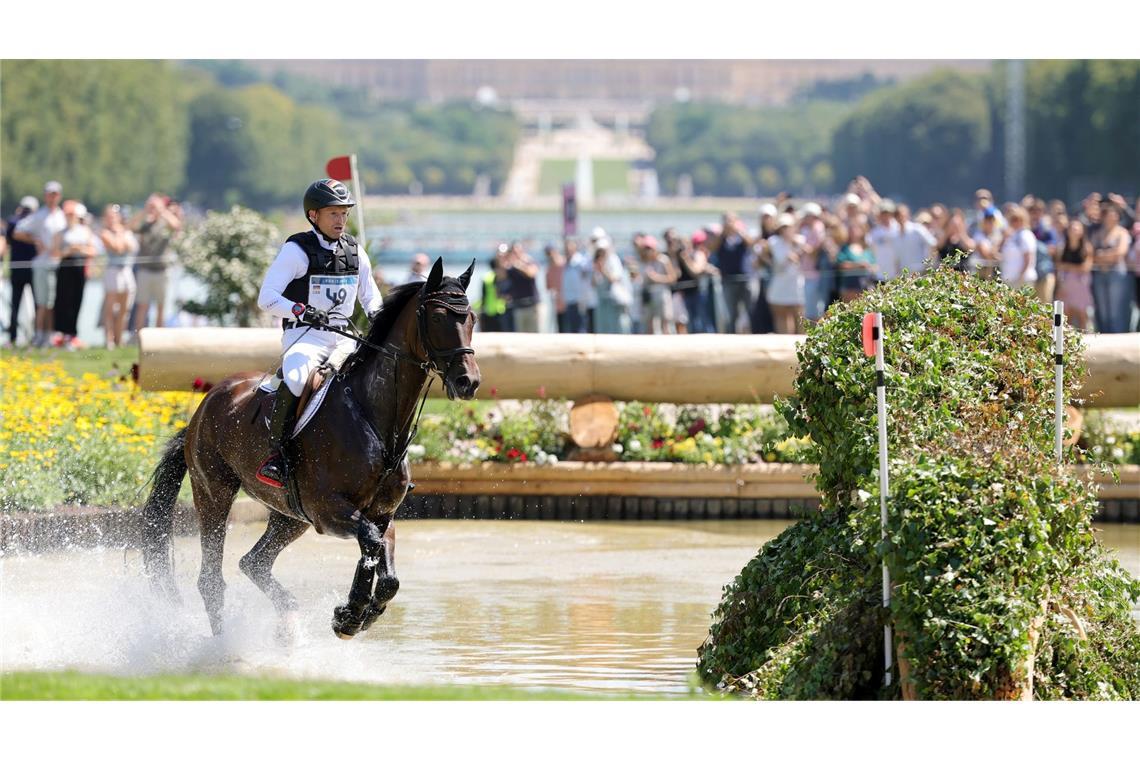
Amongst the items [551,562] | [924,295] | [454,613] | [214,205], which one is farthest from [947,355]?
[214,205]

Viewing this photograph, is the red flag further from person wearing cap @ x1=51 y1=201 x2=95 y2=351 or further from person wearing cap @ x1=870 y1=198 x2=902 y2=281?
person wearing cap @ x1=870 y1=198 x2=902 y2=281

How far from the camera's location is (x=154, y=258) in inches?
916

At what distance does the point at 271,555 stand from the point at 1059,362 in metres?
4.31

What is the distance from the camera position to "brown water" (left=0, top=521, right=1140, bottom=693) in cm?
976

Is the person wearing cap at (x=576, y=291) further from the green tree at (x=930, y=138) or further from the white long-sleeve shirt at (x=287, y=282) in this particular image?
the green tree at (x=930, y=138)

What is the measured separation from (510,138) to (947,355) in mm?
180715

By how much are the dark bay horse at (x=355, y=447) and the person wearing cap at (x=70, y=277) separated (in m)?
11.8

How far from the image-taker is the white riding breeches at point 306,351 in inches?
388

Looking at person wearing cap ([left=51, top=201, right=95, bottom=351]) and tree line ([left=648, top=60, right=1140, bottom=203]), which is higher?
tree line ([left=648, top=60, right=1140, bottom=203])

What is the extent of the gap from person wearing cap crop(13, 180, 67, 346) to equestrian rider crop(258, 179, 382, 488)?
42.1 ft

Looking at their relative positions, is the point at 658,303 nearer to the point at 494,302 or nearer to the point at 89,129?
the point at 494,302

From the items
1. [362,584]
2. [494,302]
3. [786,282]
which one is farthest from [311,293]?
[494,302]

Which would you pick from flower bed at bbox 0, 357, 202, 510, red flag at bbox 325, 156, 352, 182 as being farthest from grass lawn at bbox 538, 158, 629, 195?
flower bed at bbox 0, 357, 202, 510
